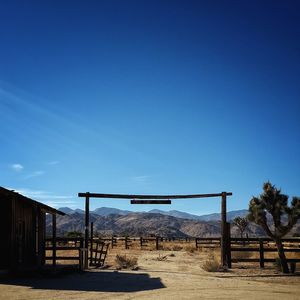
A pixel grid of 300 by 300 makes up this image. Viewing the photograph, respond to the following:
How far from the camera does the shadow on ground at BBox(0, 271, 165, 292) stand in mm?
13156

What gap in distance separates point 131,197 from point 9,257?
730 cm

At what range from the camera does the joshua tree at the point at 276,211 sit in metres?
18.7

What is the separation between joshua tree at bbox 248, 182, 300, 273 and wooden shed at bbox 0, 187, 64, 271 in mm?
9650

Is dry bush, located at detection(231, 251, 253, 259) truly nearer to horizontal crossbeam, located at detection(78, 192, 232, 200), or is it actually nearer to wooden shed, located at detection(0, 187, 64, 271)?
horizontal crossbeam, located at detection(78, 192, 232, 200)

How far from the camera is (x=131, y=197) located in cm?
2208

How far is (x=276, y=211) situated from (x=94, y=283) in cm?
890

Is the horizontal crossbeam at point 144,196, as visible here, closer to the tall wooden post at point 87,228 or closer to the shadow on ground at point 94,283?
the tall wooden post at point 87,228

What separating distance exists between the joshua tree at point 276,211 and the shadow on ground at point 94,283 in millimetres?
5699

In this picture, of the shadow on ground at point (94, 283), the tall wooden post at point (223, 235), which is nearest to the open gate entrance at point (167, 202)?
the tall wooden post at point (223, 235)

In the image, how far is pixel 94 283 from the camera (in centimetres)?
1448

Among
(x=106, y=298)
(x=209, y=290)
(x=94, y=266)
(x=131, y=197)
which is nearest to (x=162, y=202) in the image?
(x=131, y=197)

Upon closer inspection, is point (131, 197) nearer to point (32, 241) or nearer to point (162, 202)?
point (162, 202)

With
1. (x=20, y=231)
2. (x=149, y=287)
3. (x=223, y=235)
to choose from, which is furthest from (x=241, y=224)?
(x=149, y=287)

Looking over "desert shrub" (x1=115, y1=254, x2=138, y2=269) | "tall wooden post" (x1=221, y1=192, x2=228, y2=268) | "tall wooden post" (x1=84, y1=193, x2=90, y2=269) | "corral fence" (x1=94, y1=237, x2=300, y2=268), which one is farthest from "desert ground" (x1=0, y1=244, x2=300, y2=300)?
"desert shrub" (x1=115, y1=254, x2=138, y2=269)
